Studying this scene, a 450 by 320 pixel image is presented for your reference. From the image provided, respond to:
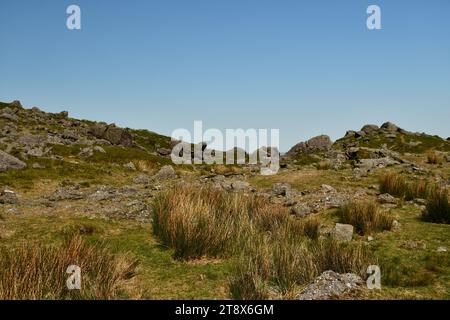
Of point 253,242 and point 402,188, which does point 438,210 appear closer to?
point 402,188

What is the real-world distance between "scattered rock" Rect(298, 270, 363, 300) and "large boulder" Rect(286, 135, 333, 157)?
45479 millimetres

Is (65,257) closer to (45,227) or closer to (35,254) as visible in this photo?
(35,254)

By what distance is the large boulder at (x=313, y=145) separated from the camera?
2074 inches

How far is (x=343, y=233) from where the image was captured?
1103 centimetres

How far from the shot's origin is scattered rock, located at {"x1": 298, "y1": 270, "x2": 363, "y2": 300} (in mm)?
6518

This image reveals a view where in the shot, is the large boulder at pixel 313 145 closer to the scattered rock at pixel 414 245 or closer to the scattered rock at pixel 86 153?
the scattered rock at pixel 86 153

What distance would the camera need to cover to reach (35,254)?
7.07 metres

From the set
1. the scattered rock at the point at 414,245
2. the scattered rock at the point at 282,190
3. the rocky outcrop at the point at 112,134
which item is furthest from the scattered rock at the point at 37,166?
the rocky outcrop at the point at 112,134

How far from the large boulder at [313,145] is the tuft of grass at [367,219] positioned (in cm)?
4009

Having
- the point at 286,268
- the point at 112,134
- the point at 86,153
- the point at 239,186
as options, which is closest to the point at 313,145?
the point at 112,134

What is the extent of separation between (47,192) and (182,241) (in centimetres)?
1278

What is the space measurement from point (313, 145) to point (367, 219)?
Result: 139 feet

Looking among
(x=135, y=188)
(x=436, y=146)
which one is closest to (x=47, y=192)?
(x=135, y=188)

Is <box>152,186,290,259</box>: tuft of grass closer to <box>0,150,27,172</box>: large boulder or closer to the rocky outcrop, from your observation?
<box>0,150,27,172</box>: large boulder
